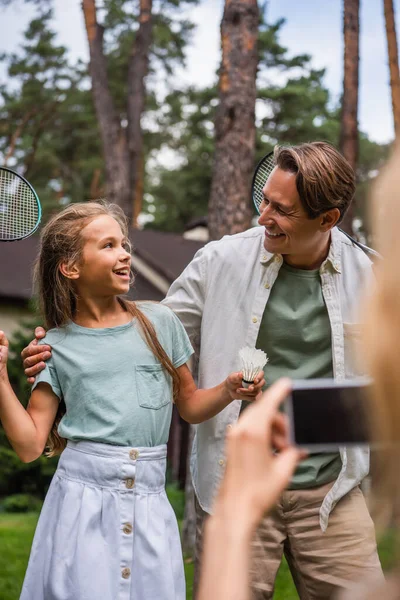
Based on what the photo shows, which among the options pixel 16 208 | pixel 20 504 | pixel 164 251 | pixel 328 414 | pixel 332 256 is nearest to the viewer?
pixel 328 414

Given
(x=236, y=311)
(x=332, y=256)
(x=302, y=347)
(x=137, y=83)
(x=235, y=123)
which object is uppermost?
(x=137, y=83)

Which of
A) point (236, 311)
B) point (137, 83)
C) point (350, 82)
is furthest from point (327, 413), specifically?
point (137, 83)

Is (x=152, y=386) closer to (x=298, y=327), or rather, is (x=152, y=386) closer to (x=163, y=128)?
(x=298, y=327)

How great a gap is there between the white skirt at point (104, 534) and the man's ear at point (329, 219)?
46.2 inches

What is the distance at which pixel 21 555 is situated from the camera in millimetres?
7316

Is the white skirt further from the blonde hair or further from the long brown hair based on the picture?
the blonde hair

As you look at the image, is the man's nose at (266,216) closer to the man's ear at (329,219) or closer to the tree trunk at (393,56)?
the man's ear at (329,219)

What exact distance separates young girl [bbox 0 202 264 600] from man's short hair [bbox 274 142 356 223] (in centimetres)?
74

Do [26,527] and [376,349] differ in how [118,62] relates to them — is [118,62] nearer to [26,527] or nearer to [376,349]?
[26,527]

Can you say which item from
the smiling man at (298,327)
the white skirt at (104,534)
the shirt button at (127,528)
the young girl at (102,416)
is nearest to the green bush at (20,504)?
the smiling man at (298,327)

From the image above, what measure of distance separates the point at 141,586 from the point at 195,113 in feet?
64.3

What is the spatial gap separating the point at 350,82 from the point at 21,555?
647 centimetres

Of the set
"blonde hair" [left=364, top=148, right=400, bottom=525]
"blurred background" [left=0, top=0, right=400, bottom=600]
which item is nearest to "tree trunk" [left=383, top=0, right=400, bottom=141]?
Answer: "blurred background" [left=0, top=0, right=400, bottom=600]

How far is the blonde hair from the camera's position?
0.96 metres
